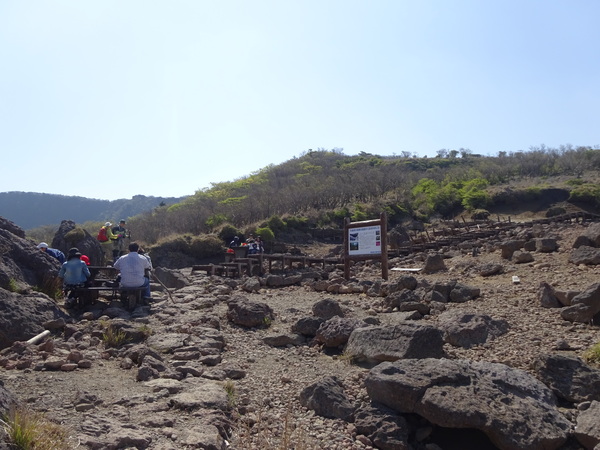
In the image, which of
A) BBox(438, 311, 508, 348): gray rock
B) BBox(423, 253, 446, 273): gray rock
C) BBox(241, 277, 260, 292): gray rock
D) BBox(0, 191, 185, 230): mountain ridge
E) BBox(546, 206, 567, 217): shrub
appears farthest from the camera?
BBox(0, 191, 185, 230): mountain ridge

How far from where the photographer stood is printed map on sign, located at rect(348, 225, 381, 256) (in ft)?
48.1

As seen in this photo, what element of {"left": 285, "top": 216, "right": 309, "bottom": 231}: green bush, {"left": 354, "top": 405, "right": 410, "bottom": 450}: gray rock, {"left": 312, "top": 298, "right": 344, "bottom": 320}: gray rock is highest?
{"left": 285, "top": 216, "right": 309, "bottom": 231}: green bush

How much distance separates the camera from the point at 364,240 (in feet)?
48.9

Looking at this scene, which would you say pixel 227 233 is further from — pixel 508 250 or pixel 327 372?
pixel 327 372

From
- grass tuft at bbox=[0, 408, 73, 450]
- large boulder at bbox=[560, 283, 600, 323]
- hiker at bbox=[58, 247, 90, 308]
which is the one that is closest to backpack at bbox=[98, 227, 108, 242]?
hiker at bbox=[58, 247, 90, 308]

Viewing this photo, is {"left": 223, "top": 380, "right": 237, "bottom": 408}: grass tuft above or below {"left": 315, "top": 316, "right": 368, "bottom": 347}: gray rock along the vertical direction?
below

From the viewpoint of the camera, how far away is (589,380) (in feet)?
17.9

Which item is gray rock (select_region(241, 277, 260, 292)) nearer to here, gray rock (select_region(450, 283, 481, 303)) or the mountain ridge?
gray rock (select_region(450, 283, 481, 303))

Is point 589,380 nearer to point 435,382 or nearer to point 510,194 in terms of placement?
point 435,382

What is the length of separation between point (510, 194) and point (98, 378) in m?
36.4

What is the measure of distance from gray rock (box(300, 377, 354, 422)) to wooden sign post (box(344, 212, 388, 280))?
8826mm

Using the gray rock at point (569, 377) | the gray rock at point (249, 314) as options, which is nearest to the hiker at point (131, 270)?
the gray rock at point (249, 314)

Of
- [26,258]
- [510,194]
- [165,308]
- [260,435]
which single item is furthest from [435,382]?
[510,194]

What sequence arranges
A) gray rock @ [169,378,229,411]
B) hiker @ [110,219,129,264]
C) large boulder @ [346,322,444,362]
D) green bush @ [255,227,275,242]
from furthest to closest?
green bush @ [255,227,275,242]
hiker @ [110,219,129,264]
large boulder @ [346,322,444,362]
gray rock @ [169,378,229,411]
